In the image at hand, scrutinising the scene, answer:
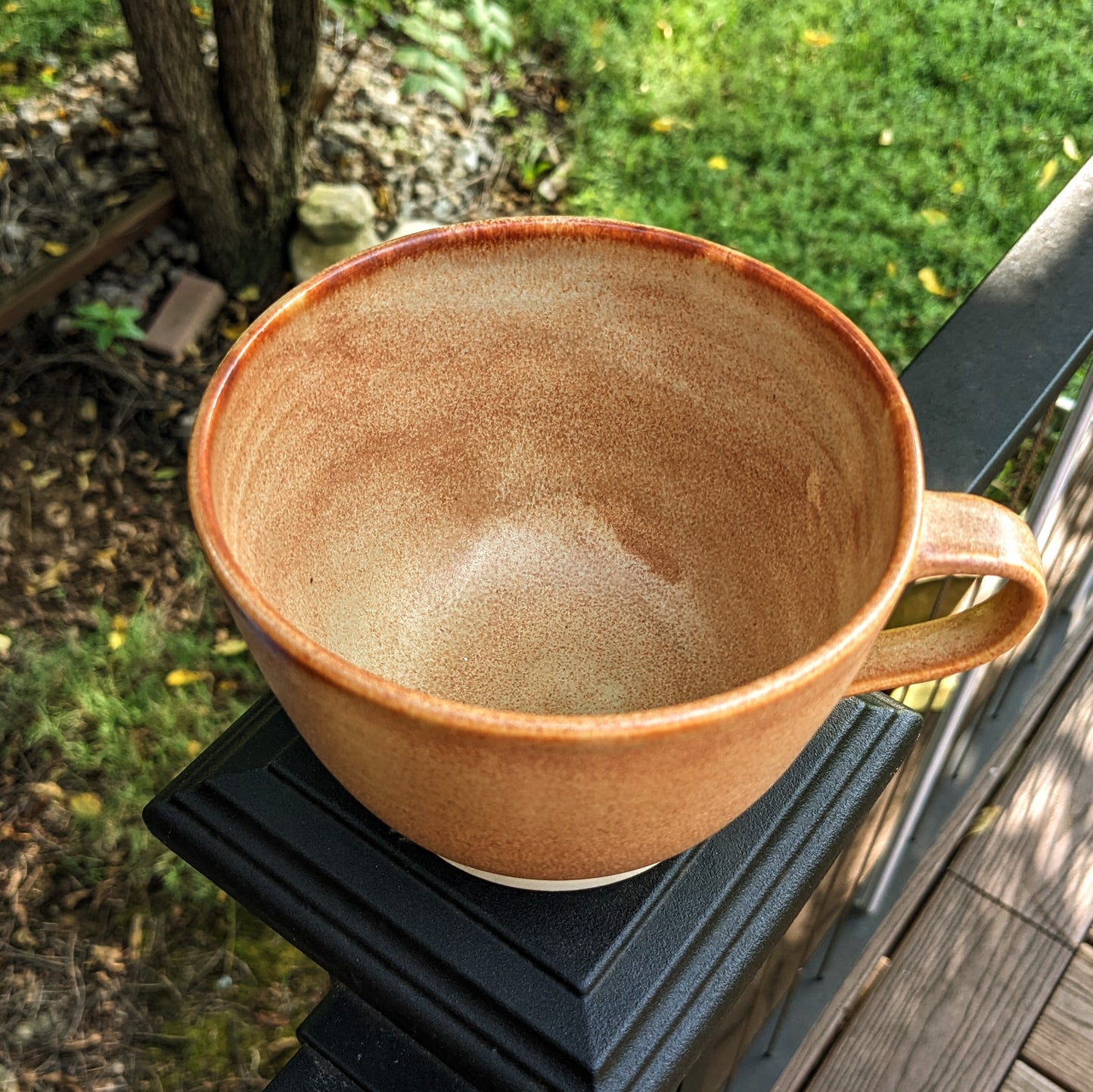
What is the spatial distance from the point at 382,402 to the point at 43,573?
6.91 feet

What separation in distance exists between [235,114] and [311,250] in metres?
0.46

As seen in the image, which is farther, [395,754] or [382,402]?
[382,402]

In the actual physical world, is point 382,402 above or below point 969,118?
above

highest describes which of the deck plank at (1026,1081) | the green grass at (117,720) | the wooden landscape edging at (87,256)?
the deck plank at (1026,1081)

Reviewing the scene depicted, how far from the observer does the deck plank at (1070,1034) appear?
1.57 meters

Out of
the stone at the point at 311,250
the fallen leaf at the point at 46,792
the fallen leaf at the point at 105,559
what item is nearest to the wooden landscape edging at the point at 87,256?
the stone at the point at 311,250

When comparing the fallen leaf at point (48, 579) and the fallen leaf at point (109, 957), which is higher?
the fallen leaf at point (48, 579)

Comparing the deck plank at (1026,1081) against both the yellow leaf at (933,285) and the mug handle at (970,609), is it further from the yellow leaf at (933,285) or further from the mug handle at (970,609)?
the yellow leaf at (933,285)

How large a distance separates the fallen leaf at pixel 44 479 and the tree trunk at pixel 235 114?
2.39ft

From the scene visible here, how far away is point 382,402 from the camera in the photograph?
0.79m

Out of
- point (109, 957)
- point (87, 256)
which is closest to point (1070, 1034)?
point (109, 957)

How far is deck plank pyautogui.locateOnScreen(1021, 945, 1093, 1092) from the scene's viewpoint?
1566mm

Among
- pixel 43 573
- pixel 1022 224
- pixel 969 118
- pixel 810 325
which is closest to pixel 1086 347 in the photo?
pixel 810 325

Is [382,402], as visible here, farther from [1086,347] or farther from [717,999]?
[1086,347]
